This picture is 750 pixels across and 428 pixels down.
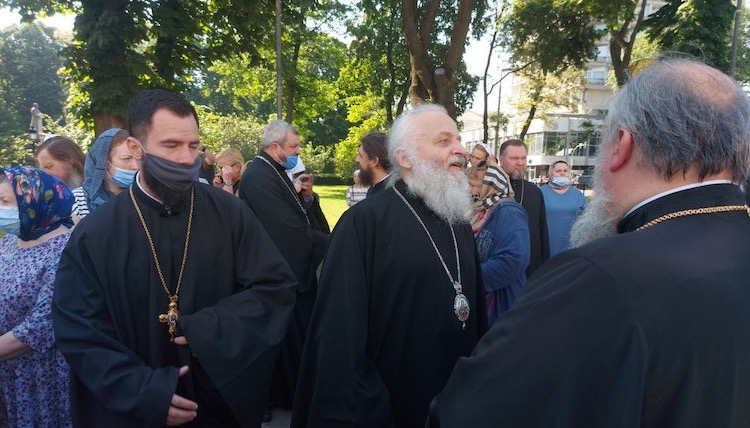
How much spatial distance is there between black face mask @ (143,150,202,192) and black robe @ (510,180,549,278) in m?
3.38

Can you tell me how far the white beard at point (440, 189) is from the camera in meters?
2.84

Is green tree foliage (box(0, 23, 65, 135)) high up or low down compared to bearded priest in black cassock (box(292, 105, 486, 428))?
up

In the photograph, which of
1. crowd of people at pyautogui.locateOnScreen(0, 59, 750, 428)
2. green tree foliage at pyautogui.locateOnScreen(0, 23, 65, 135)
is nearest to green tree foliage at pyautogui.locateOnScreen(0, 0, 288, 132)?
crowd of people at pyautogui.locateOnScreen(0, 59, 750, 428)

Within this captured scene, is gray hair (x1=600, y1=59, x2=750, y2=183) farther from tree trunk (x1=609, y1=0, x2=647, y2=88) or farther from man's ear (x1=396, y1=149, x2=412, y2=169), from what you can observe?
tree trunk (x1=609, y1=0, x2=647, y2=88)

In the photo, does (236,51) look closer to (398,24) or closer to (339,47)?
(398,24)

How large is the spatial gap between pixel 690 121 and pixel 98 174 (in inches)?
135

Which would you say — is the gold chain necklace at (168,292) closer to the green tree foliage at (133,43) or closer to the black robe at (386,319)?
the black robe at (386,319)

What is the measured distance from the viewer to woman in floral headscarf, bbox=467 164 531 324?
328 centimetres

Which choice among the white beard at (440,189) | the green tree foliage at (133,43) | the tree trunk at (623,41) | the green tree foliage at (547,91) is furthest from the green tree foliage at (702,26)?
the green tree foliage at (547,91)

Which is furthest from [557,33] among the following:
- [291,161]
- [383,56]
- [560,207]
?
[291,161]

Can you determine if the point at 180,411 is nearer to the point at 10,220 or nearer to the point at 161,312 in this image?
the point at 161,312

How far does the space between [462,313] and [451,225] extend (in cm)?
51

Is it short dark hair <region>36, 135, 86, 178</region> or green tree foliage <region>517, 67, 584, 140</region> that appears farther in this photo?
green tree foliage <region>517, 67, 584, 140</region>

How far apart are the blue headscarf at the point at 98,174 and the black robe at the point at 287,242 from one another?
1.47 metres
